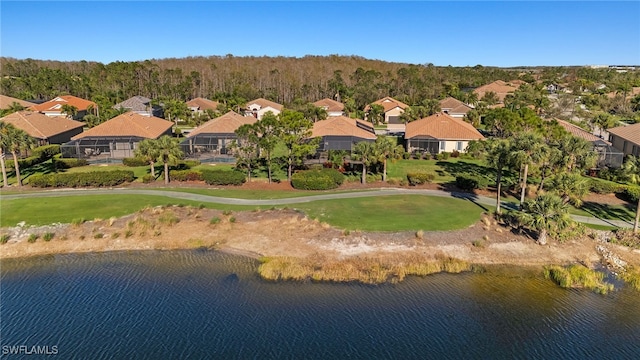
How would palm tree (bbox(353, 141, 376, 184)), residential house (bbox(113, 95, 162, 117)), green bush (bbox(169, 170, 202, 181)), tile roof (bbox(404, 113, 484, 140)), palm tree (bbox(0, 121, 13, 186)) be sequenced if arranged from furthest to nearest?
residential house (bbox(113, 95, 162, 117)), tile roof (bbox(404, 113, 484, 140)), green bush (bbox(169, 170, 202, 181)), palm tree (bbox(353, 141, 376, 184)), palm tree (bbox(0, 121, 13, 186))

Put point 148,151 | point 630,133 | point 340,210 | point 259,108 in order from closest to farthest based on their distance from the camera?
1. point 340,210
2. point 148,151
3. point 630,133
4. point 259,108

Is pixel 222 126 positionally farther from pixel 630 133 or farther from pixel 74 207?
pixel 630 133

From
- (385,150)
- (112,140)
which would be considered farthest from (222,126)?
A: (385,150)

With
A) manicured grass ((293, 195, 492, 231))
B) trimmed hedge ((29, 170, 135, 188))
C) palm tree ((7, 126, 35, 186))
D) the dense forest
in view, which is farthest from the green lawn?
the dense forest

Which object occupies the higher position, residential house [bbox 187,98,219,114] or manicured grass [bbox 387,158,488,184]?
residential house [bbox 187,98,219,114]

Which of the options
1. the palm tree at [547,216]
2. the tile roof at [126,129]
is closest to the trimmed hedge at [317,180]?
the palm tree at [547,216]

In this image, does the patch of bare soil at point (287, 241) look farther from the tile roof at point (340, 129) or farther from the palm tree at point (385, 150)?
the tile roof at point (340, 129)

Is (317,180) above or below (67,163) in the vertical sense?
below

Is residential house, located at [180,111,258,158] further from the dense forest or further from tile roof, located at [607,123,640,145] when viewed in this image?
tile roof, located at [607,123,640,145]
